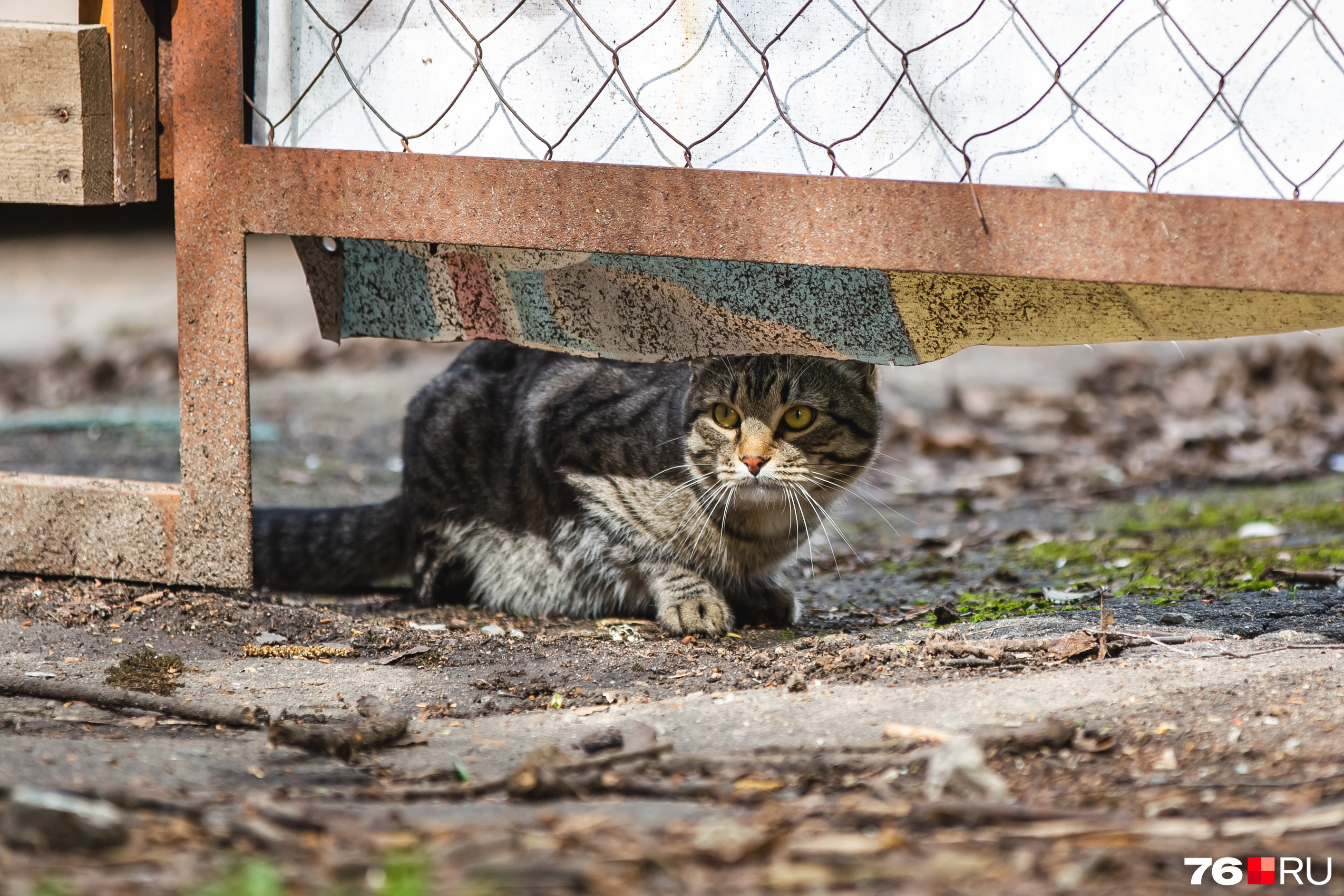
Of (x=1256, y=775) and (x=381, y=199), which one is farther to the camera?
(x=381, y=199)

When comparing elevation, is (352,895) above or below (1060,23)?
below

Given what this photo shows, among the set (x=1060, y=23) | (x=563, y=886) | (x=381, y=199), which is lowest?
(x=563, y=886)

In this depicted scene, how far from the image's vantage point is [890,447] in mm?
6348

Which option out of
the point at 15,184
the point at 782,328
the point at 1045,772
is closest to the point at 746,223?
the point at 782,328

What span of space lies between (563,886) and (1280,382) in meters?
6.81

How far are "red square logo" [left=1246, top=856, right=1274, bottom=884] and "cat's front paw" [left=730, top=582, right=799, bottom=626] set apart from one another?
6.29 feet

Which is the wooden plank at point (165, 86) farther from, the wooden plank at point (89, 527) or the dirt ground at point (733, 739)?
the dirt ground at point (733, 739)

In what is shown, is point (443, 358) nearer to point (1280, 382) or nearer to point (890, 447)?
point (890, 447)

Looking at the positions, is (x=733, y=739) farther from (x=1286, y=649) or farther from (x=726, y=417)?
(x=726, y=417)

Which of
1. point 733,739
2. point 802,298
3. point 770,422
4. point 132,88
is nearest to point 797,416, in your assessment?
point 770,422

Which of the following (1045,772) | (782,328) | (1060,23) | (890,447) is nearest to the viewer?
(1045,772)

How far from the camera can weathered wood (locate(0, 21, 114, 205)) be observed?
2.79 metres

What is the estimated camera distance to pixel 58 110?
281 centimetres

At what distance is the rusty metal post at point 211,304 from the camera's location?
2.80 m
